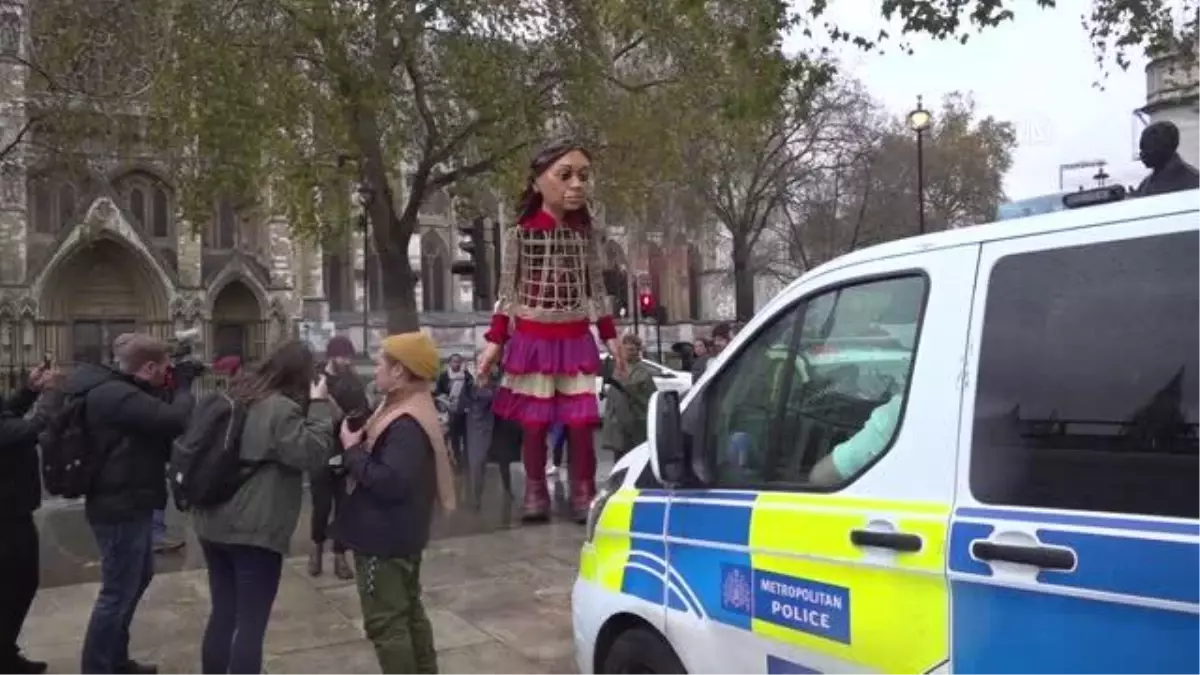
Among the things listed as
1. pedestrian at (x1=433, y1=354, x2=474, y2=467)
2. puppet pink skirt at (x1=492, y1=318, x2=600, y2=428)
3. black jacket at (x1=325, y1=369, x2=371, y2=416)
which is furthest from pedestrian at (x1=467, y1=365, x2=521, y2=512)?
black jacket at (x1=325, y1=369, x2=371, y2=416)

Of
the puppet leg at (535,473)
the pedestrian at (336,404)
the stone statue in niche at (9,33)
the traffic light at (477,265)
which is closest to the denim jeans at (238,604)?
the pedestrian at (336,404)

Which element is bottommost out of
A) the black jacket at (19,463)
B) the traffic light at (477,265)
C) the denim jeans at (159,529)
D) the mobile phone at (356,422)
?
the denim jeans at (159,529)

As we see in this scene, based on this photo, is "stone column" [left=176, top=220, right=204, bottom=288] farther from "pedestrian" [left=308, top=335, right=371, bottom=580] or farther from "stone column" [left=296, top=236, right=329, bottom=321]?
"pedestrian" [left=308, top=335, right=371, bottom=580]

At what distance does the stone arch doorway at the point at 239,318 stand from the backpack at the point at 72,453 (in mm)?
40610

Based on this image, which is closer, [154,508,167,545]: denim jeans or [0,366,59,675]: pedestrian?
[0,366,59,675]: pedestrian

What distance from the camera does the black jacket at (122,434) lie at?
543cm

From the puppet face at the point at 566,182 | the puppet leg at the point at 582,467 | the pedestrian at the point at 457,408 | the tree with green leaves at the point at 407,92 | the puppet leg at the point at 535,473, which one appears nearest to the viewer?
the puppet face at the point at 566,182

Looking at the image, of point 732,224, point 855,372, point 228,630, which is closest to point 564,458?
point 228,630

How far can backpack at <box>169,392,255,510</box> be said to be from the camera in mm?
4836

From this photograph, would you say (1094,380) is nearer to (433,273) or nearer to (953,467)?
(953,467)

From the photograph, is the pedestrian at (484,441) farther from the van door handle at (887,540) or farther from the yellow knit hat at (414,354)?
the van door handle at (887,540)

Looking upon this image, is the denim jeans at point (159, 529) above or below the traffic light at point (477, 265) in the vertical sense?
below

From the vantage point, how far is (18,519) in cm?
586

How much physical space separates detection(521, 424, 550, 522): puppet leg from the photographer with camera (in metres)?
3.19
